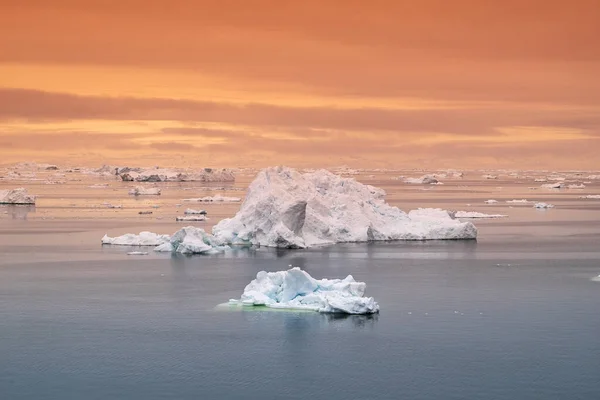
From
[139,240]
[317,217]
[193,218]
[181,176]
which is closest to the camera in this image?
[139,240]

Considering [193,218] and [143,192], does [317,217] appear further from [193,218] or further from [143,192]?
[143,192]

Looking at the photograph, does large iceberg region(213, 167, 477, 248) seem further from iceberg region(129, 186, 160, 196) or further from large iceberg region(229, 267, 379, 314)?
iceberg region(129, 186, 160, 196)

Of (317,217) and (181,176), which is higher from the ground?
(181,176)

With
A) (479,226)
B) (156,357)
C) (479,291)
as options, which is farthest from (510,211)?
(156,357)

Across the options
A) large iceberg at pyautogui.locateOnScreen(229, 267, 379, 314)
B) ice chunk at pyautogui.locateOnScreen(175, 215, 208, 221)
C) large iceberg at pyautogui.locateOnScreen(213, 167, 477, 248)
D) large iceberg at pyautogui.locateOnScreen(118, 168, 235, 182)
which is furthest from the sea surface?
large iceberg at pyautogui.locateOnScreen(118, 168, 235, 182)

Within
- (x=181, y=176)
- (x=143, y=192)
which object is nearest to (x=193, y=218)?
(x=143, y=192)
